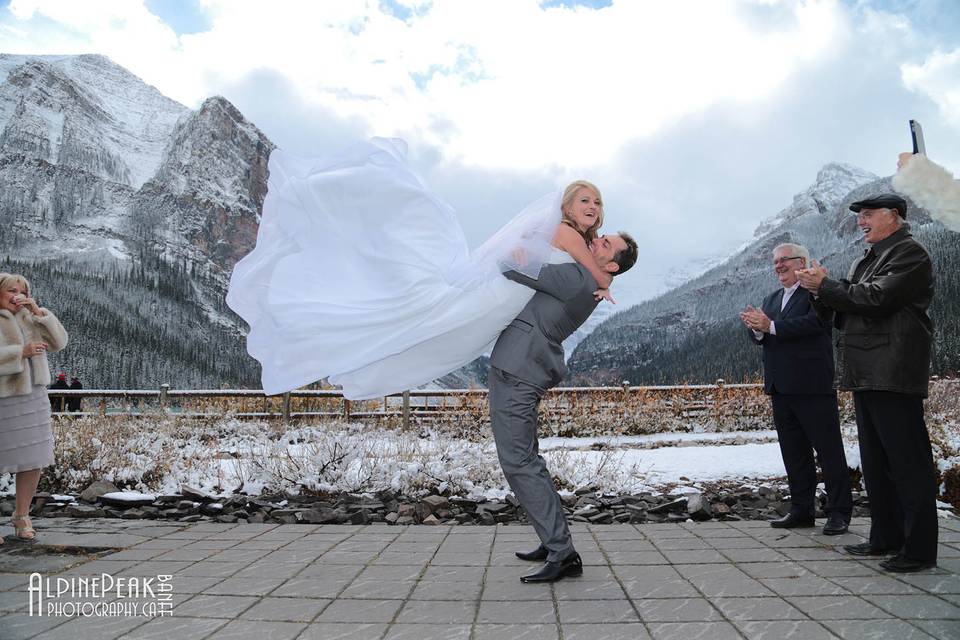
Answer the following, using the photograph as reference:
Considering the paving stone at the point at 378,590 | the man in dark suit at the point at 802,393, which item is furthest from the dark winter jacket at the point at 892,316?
the paving stone at the point at 378,590

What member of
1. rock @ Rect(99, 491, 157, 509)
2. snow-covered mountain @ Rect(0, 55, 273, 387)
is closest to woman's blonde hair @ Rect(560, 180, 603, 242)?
rock @ Rect(99, 491, 157, 509)

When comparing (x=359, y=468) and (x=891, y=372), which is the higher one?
(x=891, y=372)

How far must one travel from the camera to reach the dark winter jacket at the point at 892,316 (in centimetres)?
322

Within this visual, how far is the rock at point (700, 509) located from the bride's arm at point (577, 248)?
239cm

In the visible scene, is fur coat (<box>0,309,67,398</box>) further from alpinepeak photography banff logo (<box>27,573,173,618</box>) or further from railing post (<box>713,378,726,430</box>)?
railing post (<box>713,378,726,430</box>)

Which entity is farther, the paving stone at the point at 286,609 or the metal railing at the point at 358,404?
the metal railing at the point at 358,404

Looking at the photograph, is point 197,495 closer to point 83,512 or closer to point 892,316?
point 83,512

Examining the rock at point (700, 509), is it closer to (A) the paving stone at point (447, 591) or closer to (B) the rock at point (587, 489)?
(B) the rock at point (587, 489)

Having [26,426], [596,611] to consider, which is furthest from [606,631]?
[26,426]

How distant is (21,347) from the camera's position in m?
4.25

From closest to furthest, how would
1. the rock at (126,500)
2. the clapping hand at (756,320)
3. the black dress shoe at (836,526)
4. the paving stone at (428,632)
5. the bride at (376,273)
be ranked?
1. the paving stone at (428,632)
2. the bride at (376,273)
3. the black dress shoe at (836,526)
4. the clapping hand at (756,320)
5. the rock at (126,500)

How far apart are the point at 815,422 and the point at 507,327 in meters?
2.29

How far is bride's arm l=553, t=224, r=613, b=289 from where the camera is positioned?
327 centimetres

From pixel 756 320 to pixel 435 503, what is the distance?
2838 millimetres
